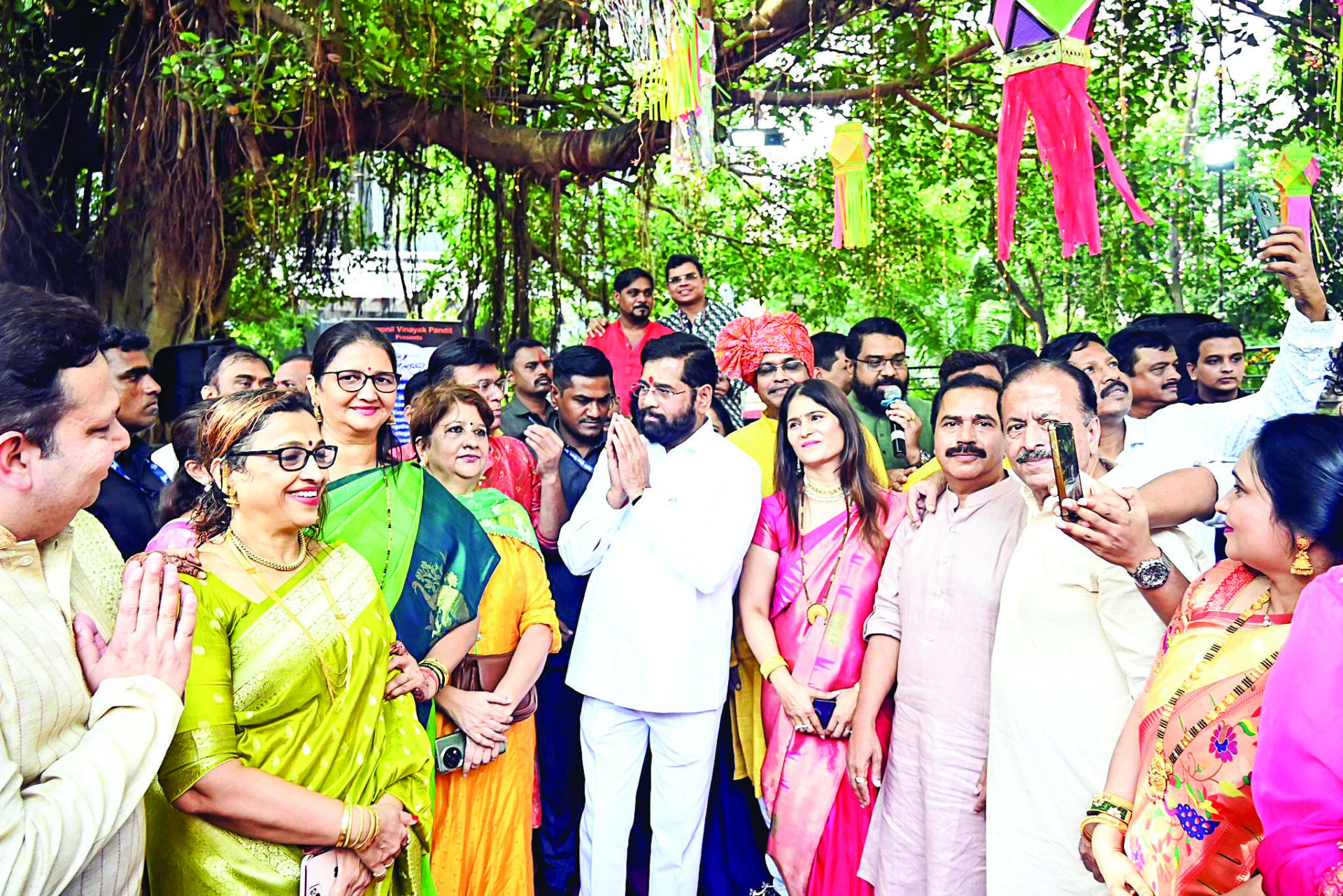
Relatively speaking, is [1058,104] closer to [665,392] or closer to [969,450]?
[969,450]

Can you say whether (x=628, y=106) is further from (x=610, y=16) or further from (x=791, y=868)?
(x=791, y=868)

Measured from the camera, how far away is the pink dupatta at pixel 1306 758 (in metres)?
1.32

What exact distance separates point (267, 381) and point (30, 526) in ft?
7.07

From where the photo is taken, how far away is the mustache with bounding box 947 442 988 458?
2.92 m

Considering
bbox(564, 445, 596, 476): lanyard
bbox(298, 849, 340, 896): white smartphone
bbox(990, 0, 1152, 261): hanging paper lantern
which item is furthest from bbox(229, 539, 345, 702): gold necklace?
bbox(990, 0, 1152, 261): hanging paper lantern

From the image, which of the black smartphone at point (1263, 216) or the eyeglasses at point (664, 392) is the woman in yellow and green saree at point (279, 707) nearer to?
the eyeglasses at point (664, 392)

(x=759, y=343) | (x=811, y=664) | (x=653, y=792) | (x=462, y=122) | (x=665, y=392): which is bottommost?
(x=653, y=792)

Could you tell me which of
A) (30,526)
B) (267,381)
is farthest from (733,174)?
(30,526)

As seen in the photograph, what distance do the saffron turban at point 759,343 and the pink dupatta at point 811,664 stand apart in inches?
37.1

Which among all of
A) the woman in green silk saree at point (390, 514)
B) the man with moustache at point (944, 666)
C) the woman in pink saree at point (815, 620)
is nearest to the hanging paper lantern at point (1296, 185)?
the man with moustache at point (944, 666)

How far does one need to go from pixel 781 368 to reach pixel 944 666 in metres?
1.55

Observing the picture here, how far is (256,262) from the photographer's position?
273 inches

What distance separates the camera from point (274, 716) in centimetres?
198

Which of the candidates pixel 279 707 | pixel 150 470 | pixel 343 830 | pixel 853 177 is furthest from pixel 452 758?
pixel 853 177
